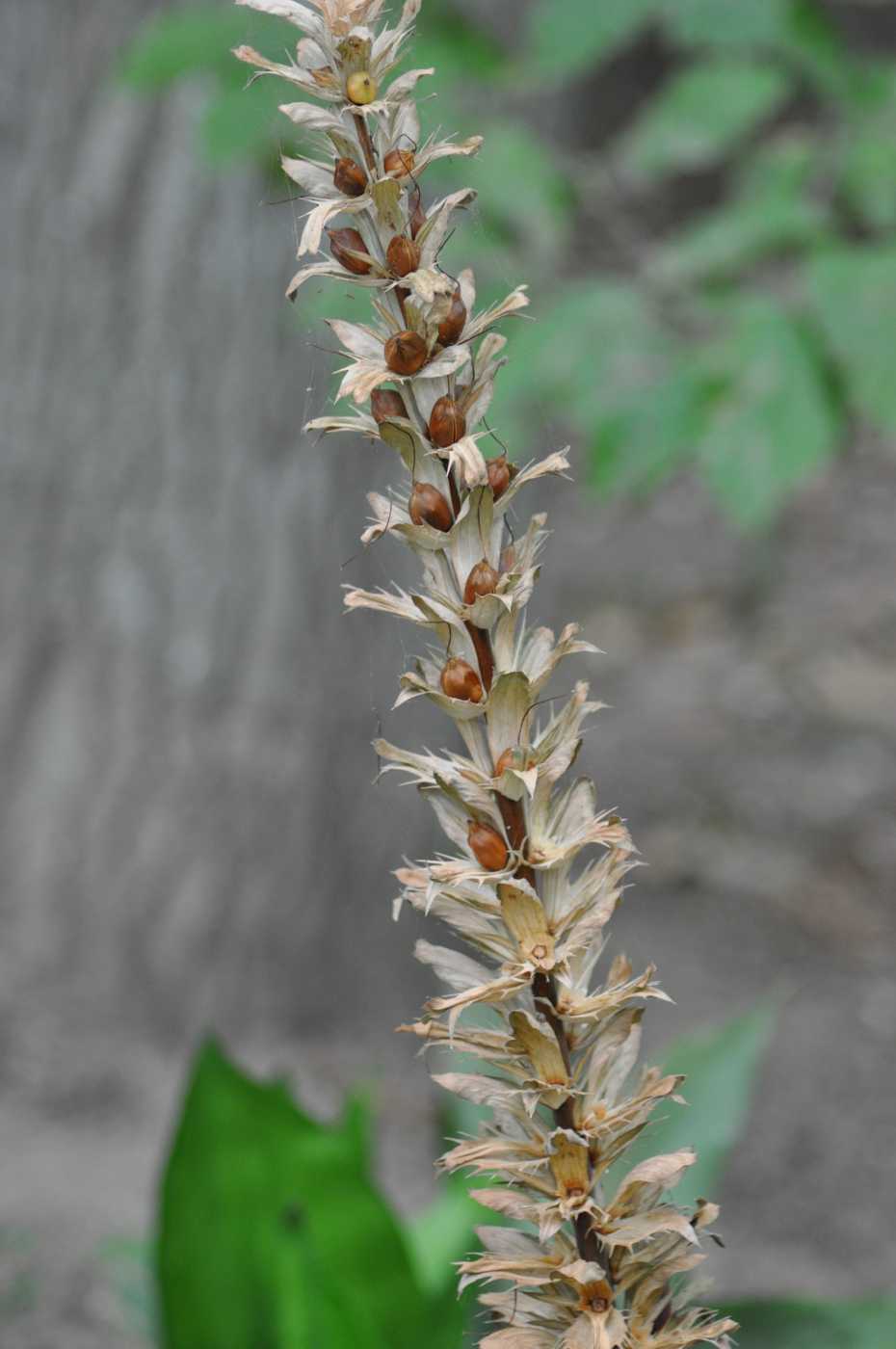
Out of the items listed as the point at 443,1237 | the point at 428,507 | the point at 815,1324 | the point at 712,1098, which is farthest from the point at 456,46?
the point at 428,507

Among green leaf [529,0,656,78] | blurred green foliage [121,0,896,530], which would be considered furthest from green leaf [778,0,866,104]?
green leaf [529,0,656,78]

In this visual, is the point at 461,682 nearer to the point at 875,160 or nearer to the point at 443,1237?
A: the point at 443,1237

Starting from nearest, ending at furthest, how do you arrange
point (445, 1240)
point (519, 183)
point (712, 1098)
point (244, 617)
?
point (712, 1098)
point (445, 1240)
point (519, 183)
point (244, 617)

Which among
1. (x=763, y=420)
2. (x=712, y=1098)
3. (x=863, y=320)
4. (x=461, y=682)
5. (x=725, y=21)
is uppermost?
(x=725, y=21)

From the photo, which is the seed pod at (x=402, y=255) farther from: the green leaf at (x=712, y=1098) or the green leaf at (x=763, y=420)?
the green leaf at (x=763, y=420)

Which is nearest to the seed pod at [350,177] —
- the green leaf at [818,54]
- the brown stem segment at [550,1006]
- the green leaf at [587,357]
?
the brown stem segment at [550,1006]

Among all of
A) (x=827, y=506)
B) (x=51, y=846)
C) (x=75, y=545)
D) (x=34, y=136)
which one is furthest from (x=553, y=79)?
(x=827, y=506)
